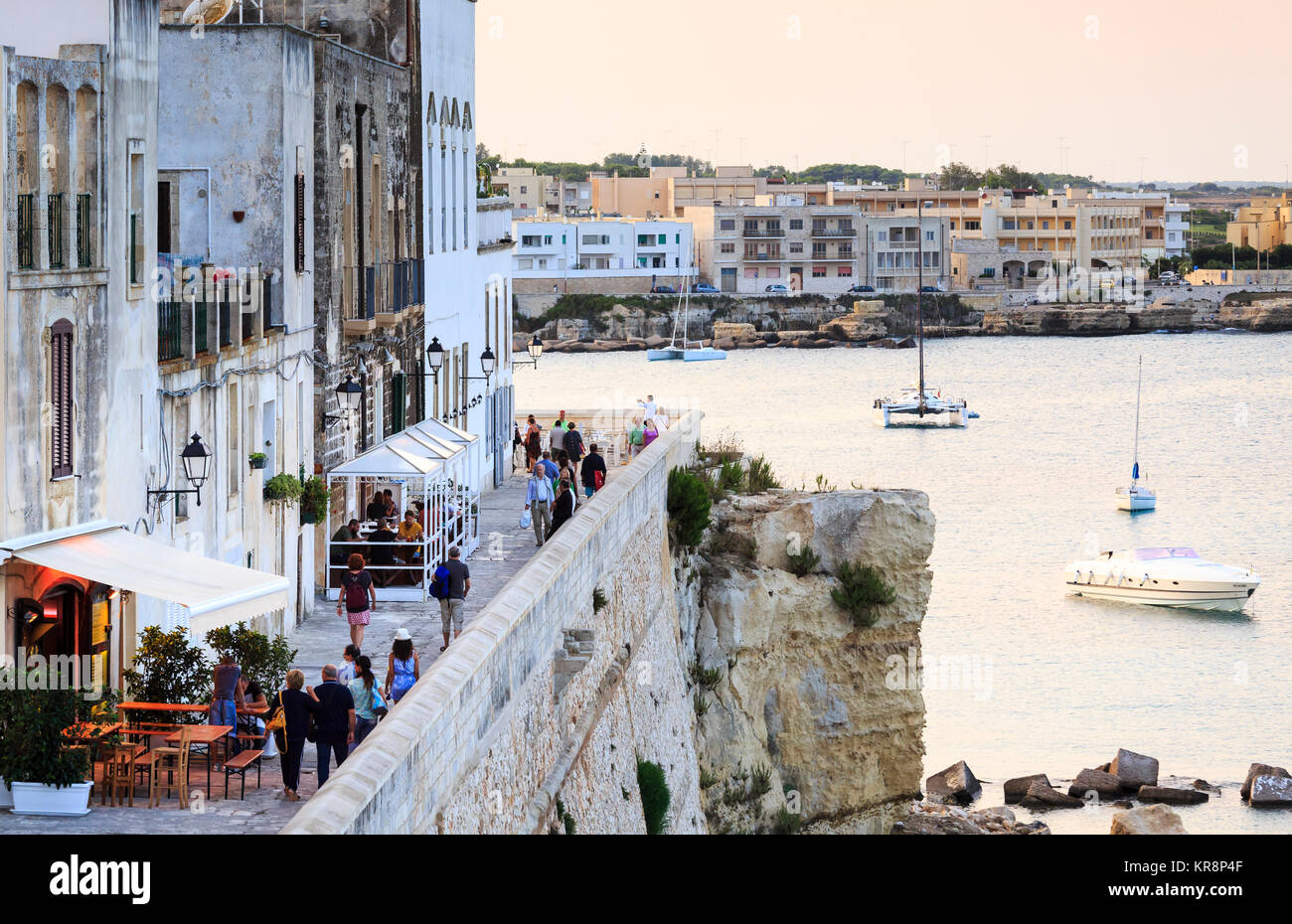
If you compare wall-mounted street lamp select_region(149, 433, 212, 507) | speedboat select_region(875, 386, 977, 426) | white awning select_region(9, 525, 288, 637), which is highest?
wall-mounted street lamp select_region(149, 433, 212, 507)

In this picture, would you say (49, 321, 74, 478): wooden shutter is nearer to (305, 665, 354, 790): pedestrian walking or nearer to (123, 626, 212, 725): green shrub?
(123, 626, 212, 725): green shrub

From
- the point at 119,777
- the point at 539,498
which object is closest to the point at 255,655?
the point at 119,777

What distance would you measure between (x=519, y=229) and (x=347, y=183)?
13445cm

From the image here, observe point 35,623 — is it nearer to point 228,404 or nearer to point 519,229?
point 228,404

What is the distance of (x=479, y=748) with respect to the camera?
44.9 feet

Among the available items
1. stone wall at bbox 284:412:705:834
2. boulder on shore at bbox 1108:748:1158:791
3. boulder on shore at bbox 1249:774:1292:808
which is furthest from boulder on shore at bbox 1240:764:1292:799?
stone wall at bbox 284:412:705:834

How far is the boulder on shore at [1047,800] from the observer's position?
43.1 meters

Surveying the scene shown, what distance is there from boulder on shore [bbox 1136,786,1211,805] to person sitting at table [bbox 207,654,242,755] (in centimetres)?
3369

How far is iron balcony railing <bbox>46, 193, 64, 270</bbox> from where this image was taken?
14906 millimetres

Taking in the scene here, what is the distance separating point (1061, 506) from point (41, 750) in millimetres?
79702

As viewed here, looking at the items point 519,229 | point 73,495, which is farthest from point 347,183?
point 519,229

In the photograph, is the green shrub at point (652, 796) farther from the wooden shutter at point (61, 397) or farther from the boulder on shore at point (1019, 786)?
the boulder on shore at point (1019, 786)

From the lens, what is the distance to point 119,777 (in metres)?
13.7

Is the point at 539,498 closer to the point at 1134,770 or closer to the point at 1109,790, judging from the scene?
the point at 1109,790
